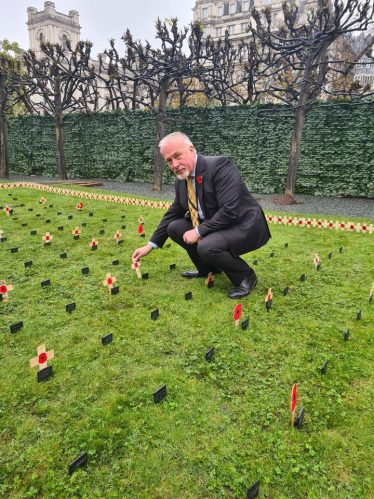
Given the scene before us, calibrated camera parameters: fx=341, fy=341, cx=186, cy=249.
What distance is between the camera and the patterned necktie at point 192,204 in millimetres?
3723

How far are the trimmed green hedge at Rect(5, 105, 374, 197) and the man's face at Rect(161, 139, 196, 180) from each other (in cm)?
1114

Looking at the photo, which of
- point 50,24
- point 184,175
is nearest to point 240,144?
point 184,175

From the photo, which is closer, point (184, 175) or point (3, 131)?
point (184, 175)

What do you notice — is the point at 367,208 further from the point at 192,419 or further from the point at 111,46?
the point at 111,46

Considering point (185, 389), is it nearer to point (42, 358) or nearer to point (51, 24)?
point (42, 358)

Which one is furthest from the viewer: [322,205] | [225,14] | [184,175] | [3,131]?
[225,14]

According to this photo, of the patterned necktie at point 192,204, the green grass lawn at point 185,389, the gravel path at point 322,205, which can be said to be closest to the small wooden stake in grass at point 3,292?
the green grass lawn at point 185,389

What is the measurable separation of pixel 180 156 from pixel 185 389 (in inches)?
85.9

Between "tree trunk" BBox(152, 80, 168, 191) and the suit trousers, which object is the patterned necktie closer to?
the suit trousers

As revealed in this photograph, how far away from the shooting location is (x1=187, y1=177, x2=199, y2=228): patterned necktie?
3723 millimetres

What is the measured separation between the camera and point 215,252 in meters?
3.64

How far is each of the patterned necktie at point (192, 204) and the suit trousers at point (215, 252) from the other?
182 mm

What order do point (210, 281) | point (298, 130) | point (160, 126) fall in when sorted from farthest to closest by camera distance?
point (160, 126)
point (298, 130)
point (210, 281)

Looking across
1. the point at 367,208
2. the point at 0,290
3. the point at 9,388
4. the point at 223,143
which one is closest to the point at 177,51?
the point at 223,143
